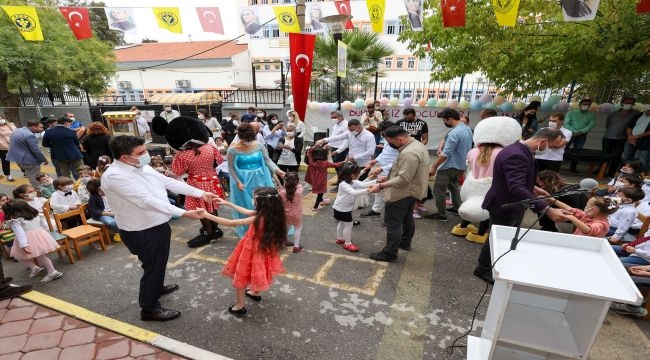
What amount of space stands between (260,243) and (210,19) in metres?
7.82

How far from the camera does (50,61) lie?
13.7m

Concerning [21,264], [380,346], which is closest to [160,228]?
[380,346]

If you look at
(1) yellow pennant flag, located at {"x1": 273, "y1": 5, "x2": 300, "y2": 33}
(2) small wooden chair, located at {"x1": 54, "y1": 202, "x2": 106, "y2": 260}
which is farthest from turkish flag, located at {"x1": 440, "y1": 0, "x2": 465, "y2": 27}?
(2) small wooden chair, located at {"x1": 54, "y1": 202, "x2": 106, "y2": 260}

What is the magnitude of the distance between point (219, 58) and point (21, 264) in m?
27.5

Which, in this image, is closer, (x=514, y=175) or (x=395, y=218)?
(x=514, y=175)

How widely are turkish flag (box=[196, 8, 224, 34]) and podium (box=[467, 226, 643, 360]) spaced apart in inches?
350

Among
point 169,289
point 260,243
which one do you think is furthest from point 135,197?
point 169,289

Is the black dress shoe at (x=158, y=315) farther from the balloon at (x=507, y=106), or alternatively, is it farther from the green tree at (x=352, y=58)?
the green tree at (x=352, y=58)

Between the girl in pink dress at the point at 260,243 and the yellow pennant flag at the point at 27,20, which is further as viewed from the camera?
the yellow pennant flag at the point at 27,20

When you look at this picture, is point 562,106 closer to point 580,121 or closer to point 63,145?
point 580,121

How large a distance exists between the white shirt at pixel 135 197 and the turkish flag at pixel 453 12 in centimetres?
644

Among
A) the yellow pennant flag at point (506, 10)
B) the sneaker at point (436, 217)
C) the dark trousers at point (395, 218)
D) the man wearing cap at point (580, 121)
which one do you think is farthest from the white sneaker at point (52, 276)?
the man wearing cap at point (580, 121)

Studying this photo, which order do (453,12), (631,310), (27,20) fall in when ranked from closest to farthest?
(631,310)
(453,12)
(27,20)

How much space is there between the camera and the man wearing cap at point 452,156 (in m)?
5.08
